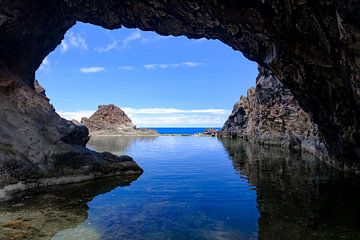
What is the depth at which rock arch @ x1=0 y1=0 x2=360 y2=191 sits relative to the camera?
1940 centimetres

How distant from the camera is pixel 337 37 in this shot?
18.4m

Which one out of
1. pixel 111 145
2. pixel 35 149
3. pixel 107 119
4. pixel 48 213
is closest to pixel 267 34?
pixel 48 213

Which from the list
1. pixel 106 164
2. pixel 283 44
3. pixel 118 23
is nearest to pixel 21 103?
pixel 106 164

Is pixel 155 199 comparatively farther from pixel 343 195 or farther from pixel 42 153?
pixel 343 195

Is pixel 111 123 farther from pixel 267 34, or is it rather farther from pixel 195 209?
pixel 195 209

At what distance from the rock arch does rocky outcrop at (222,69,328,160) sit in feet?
52.2

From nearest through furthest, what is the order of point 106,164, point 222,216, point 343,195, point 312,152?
point 222,216 < point 343,195 < point 106,164 < point 312,152

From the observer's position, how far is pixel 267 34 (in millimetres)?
26516

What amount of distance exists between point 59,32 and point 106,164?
16773 millimetres

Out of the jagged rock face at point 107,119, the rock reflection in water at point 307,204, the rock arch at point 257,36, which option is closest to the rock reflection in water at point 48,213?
the rock arch at point 257,36

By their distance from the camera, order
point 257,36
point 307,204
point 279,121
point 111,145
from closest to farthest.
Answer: point 307,204
point 257,36
point 279,121
point 111,145

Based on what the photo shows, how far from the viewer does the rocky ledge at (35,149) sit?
24.2m

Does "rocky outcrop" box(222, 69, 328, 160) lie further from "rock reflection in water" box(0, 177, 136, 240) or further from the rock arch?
"rock reflection in water" box(0, 177, 136, 240)

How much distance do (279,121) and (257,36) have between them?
47.9 meters
